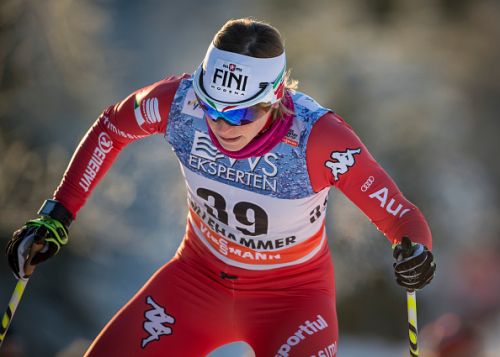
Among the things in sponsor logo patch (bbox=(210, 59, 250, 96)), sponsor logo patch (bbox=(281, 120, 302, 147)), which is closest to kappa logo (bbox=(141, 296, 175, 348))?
sponsor logo patch (bbox=(281, 120, 302, 147))

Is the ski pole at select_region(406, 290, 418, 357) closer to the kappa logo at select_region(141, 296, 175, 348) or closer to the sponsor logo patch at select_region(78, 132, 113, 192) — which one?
the kappa logo at select_region(141, 296, 175, 348)

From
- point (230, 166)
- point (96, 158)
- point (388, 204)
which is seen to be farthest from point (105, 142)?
point (388, 204)

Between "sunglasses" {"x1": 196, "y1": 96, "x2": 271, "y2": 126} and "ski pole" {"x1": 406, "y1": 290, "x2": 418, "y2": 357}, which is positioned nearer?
"sunglasses" {"x1": 196, "y1": 96, "x2": 271, "y2": 126}

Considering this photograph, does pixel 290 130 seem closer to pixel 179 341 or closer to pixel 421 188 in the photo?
pixel 179 341

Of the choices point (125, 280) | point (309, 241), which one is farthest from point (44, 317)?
point (309, 241)

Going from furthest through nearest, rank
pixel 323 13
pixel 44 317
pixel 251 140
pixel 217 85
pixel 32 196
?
pixel 323 13, pixel 32 196, pixel 44 317, pixel 251 140, pixel 217 85

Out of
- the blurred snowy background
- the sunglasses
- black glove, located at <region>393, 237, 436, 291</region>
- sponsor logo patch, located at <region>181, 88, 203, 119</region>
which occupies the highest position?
the sunglasses

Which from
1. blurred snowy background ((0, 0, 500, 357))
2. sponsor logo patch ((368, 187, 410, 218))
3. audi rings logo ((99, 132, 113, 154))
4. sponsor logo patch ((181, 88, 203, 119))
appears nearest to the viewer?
sponsor logo patch ((368, 187, 410, 218))

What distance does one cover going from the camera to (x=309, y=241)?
10.2 feet

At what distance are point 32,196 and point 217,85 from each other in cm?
534

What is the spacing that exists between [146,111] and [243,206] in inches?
23.7

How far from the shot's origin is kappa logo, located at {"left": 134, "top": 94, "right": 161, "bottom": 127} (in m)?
3.08

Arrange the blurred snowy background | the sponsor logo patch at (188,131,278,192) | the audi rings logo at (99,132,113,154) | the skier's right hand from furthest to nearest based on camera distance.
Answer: the blurred snowy background
the audi rings logo at (99,132,113,154)
the skier's right hand
the sponsor logo patch at (188,131,278,192)

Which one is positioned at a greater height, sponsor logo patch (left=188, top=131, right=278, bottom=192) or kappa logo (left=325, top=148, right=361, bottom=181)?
kappa logo (left=325, top=148, right=361, bottom=181)
